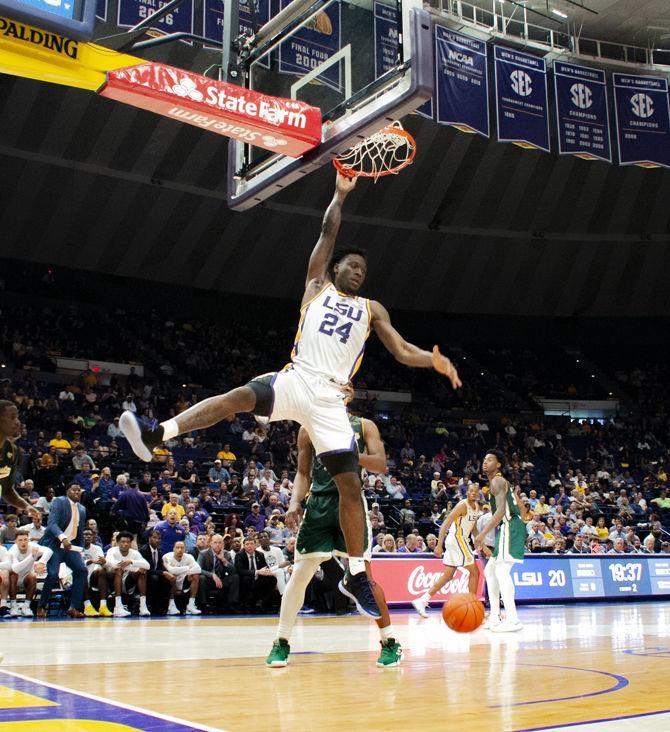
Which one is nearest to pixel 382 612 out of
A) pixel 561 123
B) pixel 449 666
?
pixel 449 666

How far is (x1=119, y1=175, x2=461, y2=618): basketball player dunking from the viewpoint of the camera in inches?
185

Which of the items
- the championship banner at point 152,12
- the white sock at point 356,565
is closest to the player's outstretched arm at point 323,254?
the white sock at point 356,565

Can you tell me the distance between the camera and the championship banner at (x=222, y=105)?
7.55 metres

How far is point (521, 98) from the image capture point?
1986cm

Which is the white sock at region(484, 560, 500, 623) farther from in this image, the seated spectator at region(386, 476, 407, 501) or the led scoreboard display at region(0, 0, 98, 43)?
the seated spectator at region(386, 476, 407, 501)

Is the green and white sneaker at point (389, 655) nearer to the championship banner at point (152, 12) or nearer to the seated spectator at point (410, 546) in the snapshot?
the seated spectator at point (410, 546)

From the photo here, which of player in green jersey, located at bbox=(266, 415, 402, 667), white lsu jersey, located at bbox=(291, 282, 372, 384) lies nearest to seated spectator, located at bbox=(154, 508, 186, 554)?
player in green jersey, located at bbox=(266, 415, 402, 667)

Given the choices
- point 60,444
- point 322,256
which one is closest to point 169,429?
point 322,256

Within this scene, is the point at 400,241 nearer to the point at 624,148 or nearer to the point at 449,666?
the point at 624,148

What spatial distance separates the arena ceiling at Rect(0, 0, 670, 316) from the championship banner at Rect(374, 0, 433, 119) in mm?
14099

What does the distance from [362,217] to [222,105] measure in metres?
19.5

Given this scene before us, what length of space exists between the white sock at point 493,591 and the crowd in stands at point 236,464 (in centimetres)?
254

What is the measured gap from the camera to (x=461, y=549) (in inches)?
442

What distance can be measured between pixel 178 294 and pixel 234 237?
3.02 meters
